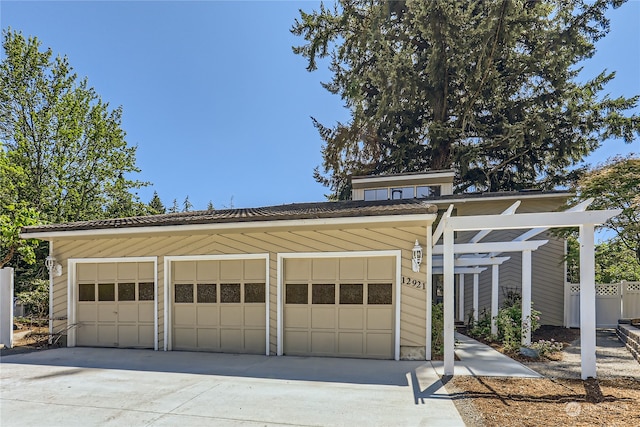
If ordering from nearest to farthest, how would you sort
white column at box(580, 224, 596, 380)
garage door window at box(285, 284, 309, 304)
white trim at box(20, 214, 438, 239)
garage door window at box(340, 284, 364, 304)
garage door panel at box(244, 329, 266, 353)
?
white column at box(580, 224, 596, 380)
white trim at box(20, 214, 438, 239)
garage door window at box(340, 284, 364, 304)
garage door window at box(285, 284, 309, 304)
garage door panel at box(244, 329, 266, 353)

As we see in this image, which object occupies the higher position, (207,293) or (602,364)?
(207,293)

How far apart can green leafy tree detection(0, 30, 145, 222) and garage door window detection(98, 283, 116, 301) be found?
37.5 ft

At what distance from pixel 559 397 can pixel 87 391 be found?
20.6ft

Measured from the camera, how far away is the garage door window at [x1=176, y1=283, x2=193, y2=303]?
8.12 meters

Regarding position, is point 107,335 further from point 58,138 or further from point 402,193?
point 58,138

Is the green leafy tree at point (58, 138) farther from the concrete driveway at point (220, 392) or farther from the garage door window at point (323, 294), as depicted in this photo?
the garage door window at point (323, 294)

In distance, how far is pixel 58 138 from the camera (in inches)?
776

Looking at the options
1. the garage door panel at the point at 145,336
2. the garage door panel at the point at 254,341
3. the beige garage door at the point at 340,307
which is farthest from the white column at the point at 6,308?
the beige garage door at the point at 340,307

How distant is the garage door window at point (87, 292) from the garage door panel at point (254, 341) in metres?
3.99

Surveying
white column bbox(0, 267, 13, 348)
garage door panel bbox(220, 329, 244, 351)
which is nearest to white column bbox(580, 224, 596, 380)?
garage door panel bbox(220, 329, 244, 351)

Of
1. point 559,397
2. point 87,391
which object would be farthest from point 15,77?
point 559,397

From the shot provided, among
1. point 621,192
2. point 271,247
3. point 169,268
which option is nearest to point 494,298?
point 621,192

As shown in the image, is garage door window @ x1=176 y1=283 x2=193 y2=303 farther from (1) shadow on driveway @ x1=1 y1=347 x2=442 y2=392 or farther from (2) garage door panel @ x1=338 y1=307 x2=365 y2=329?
(2) garage door panel @ x1=338 y1=307 x2=365 y2=329

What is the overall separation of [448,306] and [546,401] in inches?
67.4
